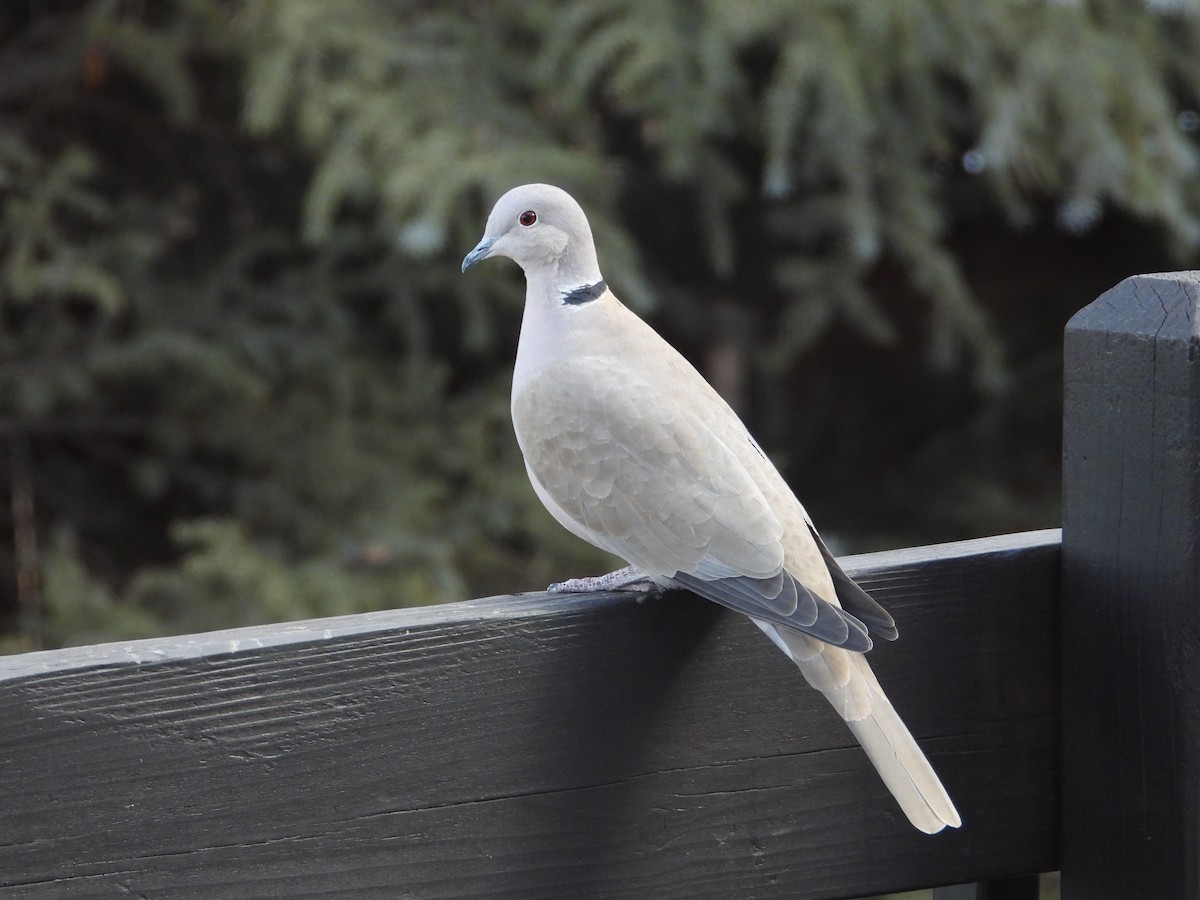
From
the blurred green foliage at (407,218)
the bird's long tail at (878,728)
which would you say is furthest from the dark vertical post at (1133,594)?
the blurred green foliage at (407,218)

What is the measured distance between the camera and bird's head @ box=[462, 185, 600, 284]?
210 centimetres

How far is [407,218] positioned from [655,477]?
1868 millimetres

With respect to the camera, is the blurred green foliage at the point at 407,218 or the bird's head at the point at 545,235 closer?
the bird's head at the point at 545,235

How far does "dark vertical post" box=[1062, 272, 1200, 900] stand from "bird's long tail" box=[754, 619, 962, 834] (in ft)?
0.64

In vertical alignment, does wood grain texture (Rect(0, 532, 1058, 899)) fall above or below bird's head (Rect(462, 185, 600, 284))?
below

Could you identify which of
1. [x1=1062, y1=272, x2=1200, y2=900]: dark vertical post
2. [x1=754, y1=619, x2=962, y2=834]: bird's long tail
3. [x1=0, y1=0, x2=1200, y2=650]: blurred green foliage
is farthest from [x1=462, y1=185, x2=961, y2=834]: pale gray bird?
[x1=0, y1=0, x2=1200, y2=650]: blurred green foliage

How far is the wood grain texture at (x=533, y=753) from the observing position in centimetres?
111

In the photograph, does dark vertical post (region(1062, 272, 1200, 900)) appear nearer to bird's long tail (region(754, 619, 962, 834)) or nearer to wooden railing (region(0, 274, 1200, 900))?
wooden railing (region(0, 274, 1200, 900))

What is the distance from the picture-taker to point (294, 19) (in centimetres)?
331

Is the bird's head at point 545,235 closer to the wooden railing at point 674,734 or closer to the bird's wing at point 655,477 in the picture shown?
the bird's wing at point 655,477

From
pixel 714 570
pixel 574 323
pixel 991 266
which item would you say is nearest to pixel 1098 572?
pixel 714 570

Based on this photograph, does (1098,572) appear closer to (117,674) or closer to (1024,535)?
(1024,535)

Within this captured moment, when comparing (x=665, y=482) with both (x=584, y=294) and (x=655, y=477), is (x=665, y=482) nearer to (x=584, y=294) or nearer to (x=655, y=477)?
(x=655, y=477)

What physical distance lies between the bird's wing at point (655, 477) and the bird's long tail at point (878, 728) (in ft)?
0.33
